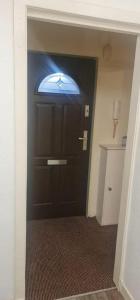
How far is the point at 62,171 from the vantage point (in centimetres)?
296

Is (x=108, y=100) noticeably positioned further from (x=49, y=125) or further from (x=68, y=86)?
(x=49, y=125)

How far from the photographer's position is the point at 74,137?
9.52 ft

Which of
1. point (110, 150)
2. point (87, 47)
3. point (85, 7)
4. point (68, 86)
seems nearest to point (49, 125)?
point (68, 86)

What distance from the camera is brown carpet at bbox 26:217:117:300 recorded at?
1.95 meters

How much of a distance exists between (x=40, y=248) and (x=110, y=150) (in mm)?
1304

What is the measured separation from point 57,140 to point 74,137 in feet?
0.70

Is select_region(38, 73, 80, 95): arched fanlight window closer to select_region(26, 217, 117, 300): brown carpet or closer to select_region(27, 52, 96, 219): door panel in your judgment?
select_region(27, 52, 96, 219): door panel

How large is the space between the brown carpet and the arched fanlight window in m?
1.60

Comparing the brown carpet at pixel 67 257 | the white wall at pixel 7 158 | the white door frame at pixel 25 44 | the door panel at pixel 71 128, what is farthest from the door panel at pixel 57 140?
the white wall at pixel 7 158

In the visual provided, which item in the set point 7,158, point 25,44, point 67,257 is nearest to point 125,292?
point 67,257

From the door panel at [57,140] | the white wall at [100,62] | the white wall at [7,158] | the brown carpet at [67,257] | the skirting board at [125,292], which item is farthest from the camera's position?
the door panel at [57,140]

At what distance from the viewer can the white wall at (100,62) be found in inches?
101

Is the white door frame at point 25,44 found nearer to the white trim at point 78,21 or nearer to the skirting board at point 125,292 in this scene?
the white trim at point 78,21

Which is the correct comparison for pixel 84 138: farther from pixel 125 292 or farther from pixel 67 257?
pixel 125 292
